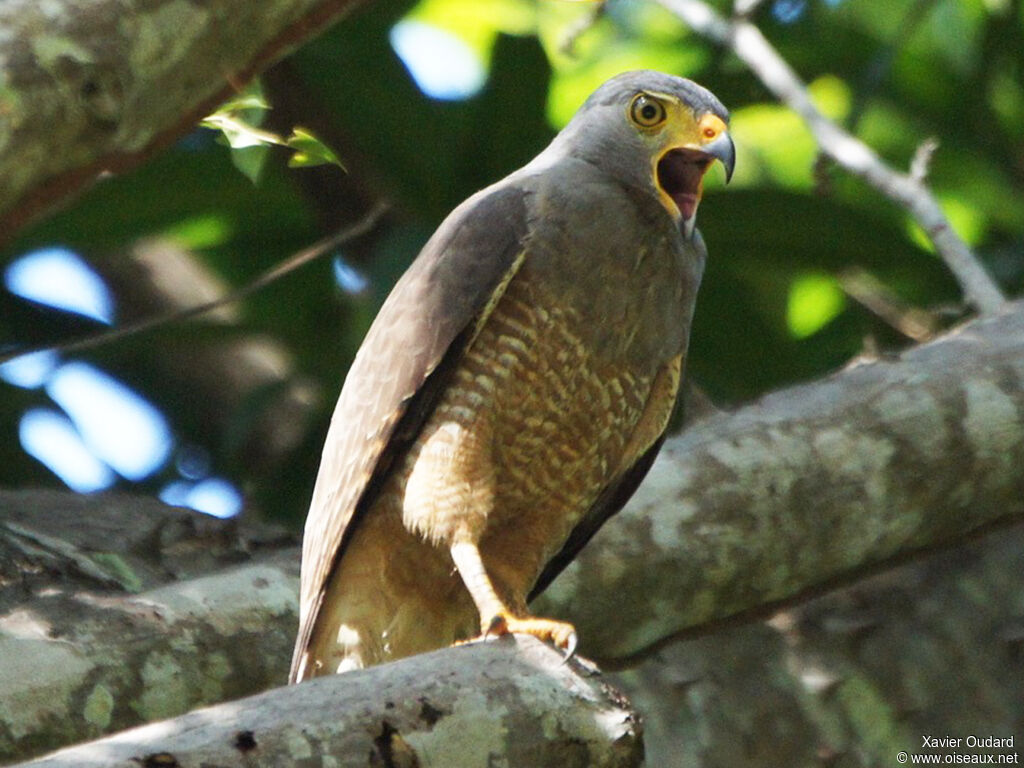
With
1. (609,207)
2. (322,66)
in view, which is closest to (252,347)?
(322,66)

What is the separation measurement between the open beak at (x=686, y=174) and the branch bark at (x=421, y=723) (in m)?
1.71

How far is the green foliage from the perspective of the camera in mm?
5855

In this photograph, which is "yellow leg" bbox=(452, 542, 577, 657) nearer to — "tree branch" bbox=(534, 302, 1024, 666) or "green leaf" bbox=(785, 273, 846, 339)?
"tree branch" bbox=(534, 302, 1024, 666)

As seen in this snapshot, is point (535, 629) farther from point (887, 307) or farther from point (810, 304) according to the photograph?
point (810, 304)

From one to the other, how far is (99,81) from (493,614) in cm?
151

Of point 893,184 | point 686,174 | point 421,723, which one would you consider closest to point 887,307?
point 893,184

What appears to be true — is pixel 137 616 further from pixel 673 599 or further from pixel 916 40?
pixel 916 40

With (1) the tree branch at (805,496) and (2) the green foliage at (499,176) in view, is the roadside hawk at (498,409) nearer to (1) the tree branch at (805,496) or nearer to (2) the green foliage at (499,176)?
(1) the tree branch at (805,496)

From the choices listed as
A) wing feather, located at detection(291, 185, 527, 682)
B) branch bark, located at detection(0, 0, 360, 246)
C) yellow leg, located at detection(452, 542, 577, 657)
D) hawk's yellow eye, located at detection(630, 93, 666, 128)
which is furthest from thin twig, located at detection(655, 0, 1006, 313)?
branch bark, located at detection(0, 0, 360, 246)

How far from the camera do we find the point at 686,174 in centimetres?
424

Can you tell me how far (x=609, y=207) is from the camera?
150 inches

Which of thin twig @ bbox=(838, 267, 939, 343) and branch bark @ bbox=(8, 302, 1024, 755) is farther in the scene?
thin twig @ bbox=(838, 267, 939, 343)

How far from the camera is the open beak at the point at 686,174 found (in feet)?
13.2

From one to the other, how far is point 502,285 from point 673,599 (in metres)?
0.99
